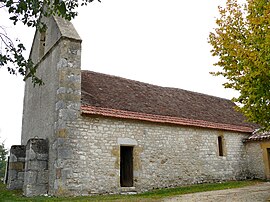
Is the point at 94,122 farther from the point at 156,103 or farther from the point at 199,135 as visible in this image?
the point at 199,135

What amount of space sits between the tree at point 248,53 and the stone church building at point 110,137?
5.12 m

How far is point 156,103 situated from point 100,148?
4.68 metres

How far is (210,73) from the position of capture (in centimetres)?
1001

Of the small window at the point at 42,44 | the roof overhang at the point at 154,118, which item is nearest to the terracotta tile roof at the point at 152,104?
the roof overhang at the point at 154,118

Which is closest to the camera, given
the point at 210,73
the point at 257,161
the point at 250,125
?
the point at 210,73

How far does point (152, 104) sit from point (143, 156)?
3.08m

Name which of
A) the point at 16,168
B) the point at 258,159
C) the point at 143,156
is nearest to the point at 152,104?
the point at 143,156

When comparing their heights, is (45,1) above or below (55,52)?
below

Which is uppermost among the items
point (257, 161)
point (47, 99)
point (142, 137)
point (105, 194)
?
point (47, 99)

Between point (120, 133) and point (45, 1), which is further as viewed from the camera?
point (120, 133)

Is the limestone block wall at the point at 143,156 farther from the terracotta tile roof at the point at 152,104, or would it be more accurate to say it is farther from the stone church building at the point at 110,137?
the terracotta tile roof at the point at 152,104

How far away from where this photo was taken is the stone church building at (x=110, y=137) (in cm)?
1162

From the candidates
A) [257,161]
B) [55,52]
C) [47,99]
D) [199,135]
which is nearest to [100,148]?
[47,99]

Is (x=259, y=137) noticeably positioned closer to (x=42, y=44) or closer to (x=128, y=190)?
(x=128, y=190)
